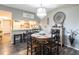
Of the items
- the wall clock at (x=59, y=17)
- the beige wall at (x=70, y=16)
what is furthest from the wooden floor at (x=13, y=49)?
the wall clock at (x=59, y=17)

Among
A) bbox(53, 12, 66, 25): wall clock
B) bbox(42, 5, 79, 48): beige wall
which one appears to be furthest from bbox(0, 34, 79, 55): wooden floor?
bbox(53, 12, 66, 25): wall clock

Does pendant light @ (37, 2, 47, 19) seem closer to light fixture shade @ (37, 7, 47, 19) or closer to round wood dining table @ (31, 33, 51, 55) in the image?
light fixture shade @ (37, 7, 47, 19)

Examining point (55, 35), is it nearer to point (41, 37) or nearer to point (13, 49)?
point (41, 37)

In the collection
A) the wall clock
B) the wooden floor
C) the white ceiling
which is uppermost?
the white ceiling

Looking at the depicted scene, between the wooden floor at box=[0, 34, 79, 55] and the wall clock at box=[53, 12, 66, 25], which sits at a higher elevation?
the wall clock at box=[53, 12, 66, 25]

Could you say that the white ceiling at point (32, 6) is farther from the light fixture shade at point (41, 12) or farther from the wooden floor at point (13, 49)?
the wooden floor at point (13, 49)

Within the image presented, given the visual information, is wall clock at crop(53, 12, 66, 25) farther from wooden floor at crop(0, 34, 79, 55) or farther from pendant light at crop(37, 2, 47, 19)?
wooden floor at crop(0, 34, 79, 55)

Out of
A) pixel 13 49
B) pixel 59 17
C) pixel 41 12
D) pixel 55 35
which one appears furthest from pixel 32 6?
pixel 13 49

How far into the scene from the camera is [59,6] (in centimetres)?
221

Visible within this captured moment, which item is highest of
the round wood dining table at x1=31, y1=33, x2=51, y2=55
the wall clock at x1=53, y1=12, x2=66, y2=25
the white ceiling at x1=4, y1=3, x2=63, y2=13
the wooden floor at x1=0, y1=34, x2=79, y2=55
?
the white ceiling at x1=4, y1=3, x2=63, y2=13

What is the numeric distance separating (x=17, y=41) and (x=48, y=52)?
2.22 feet

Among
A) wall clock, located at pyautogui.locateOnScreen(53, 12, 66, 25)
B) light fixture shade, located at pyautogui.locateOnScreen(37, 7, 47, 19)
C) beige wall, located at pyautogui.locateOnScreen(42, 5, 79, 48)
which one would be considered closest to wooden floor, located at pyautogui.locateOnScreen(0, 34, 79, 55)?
beige wall, located at pyautogui.locateOnScreen(42, 5, 79, 48)

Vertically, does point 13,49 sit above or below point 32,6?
below
